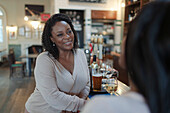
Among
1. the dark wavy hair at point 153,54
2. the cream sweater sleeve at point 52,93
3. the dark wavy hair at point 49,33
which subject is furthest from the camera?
the dark wavy hair at point 49,33

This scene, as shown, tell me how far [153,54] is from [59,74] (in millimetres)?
1018

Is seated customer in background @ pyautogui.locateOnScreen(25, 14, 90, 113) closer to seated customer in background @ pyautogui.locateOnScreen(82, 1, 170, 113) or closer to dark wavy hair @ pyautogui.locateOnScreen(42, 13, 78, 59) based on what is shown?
dark wavy hair @ pyautogui.locateOnScreen(42, 13, 78, 59)

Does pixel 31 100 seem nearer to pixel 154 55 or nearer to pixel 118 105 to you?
pixel 118 105

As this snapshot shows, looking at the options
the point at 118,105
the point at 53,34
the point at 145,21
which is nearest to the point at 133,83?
the point at 118,105

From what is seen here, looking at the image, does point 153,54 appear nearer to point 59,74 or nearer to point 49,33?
point 59,74

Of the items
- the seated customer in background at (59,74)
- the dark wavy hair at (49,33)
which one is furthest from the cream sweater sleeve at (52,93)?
the dark wavy hair at (49,33)

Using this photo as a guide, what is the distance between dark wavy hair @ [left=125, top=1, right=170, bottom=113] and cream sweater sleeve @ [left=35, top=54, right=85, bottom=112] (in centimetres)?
87

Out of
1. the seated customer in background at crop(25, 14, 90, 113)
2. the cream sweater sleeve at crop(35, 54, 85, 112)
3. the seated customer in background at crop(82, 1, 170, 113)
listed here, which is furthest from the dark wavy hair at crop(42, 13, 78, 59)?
the seated customer in background at crop(82, 1, 170, 113)

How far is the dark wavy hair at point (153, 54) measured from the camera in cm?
48

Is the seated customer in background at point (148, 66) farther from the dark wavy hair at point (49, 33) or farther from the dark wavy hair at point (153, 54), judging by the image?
the dark wavy hair at point (49, 33)

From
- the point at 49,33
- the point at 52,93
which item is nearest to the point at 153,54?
the point at 52,93

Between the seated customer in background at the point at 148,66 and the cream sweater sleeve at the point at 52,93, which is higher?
the seated customer in background at the point at 148,66

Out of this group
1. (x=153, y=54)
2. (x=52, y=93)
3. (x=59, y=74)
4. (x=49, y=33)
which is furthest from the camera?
(x=49, y=33)

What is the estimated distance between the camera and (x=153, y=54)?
0.48 m
